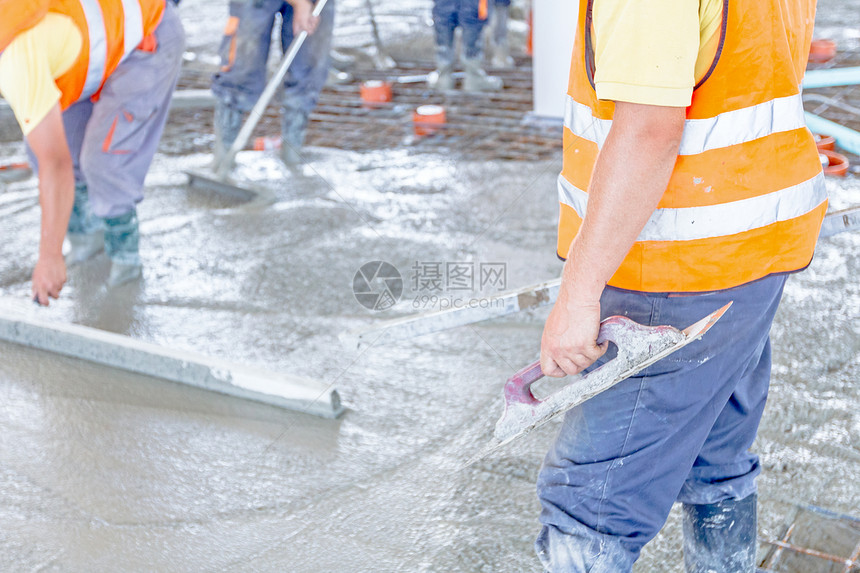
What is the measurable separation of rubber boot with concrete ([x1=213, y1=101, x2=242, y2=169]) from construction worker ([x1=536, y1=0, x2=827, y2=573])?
129 inches

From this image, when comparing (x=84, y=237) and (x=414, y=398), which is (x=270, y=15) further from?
(x=414, y=398)

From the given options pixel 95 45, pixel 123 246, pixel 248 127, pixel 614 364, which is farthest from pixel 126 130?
pixel 614 364

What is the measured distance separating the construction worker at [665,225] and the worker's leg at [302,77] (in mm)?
3209

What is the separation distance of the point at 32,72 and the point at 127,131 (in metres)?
0.66

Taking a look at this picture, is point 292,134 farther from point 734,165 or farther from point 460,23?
point 734,165

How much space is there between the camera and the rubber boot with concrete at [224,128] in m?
4.34

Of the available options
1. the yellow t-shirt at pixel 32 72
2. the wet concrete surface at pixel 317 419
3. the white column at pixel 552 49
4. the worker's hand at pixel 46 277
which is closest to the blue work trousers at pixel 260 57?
the wet concrete surface at pixel 317 419

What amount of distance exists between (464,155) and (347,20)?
13.3 ft

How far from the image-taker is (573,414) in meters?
1.40

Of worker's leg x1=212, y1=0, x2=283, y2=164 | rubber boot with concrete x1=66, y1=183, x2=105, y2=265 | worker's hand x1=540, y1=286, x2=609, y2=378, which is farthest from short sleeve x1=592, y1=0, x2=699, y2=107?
worker's leg x1=212, y1=0, x2=283, y2=164

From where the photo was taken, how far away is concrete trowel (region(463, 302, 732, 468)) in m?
1.25

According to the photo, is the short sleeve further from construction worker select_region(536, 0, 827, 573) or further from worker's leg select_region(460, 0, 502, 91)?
worker's leg select_region(460, 0, 502, 91)

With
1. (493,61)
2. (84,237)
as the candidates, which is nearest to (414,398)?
(84,237)

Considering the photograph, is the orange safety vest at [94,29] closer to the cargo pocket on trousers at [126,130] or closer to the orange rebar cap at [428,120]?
the cargo pocket on trousers at [126,130]
